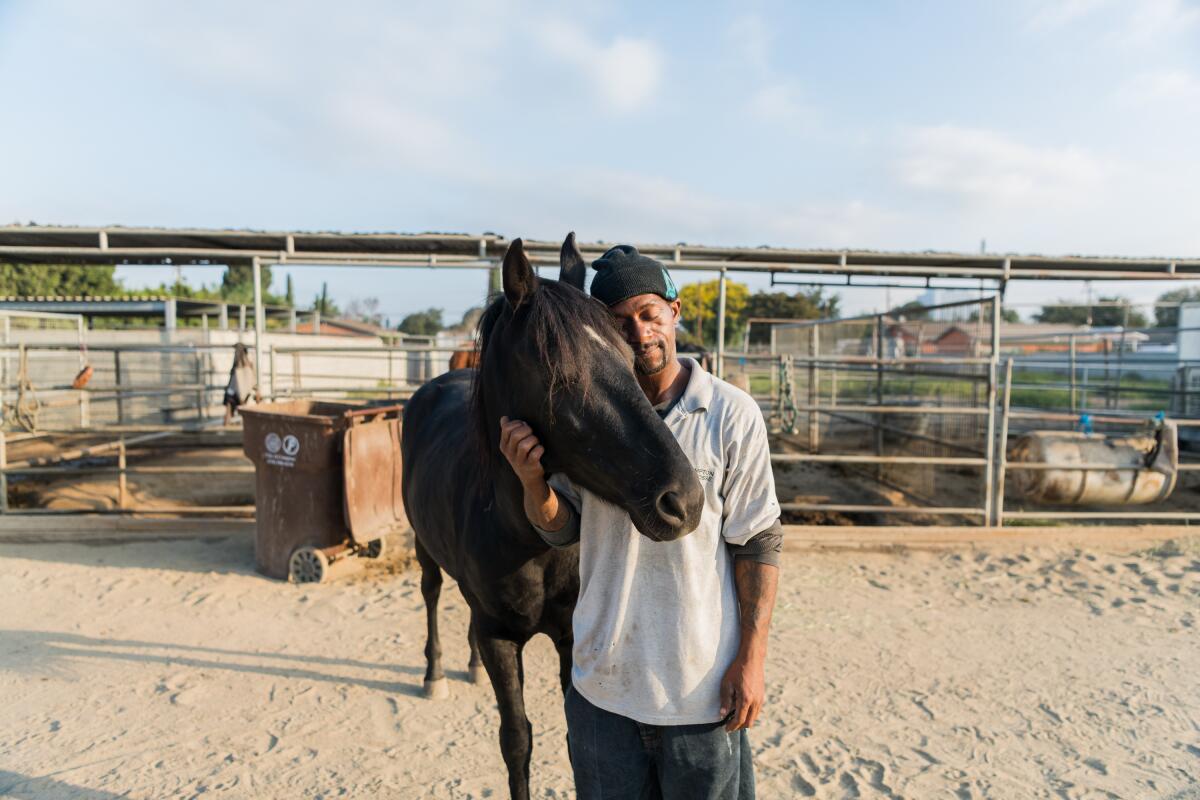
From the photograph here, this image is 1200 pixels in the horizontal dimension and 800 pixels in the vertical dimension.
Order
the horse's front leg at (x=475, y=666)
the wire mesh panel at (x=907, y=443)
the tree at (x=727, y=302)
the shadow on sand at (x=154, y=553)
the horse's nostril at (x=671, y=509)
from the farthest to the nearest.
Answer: the tree at (x=727, y=302) → the wire mesh panel at (x=907, y=443) → the shadow on sand at (x=154, y=553) → the horse's front leg at (x=475, y=666) → the horse's nostril at (x=671, y=509)

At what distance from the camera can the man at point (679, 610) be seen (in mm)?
1316

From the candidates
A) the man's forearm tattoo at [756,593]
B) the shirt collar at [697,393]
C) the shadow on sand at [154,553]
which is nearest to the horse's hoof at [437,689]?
the shadow on sand at [154,553]

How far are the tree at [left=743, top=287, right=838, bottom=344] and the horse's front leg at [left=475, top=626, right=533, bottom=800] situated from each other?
28.4 m

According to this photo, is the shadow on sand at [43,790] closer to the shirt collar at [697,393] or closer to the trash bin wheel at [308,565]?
the trash bin wheel at [308,565]

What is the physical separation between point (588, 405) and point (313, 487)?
12.8ft

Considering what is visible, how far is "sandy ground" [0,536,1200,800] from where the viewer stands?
264 cm

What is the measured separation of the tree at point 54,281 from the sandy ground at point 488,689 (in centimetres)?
2500

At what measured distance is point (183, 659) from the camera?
3652mm

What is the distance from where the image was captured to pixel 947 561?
5.25 meters

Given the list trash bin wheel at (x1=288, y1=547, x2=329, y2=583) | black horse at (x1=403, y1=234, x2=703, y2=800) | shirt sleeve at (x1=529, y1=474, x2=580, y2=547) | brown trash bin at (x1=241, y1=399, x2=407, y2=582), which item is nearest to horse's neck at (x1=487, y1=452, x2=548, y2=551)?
black horse at (x1=403, y1=234, x2=703, y2=800)

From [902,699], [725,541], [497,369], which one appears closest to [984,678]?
[902,699]

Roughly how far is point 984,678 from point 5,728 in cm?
464

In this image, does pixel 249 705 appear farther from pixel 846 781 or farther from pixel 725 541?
pixel 725 541

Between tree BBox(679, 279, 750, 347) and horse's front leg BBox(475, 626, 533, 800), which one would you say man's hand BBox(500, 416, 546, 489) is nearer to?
horse's front leg BBox(475, 626, 533, 800)
